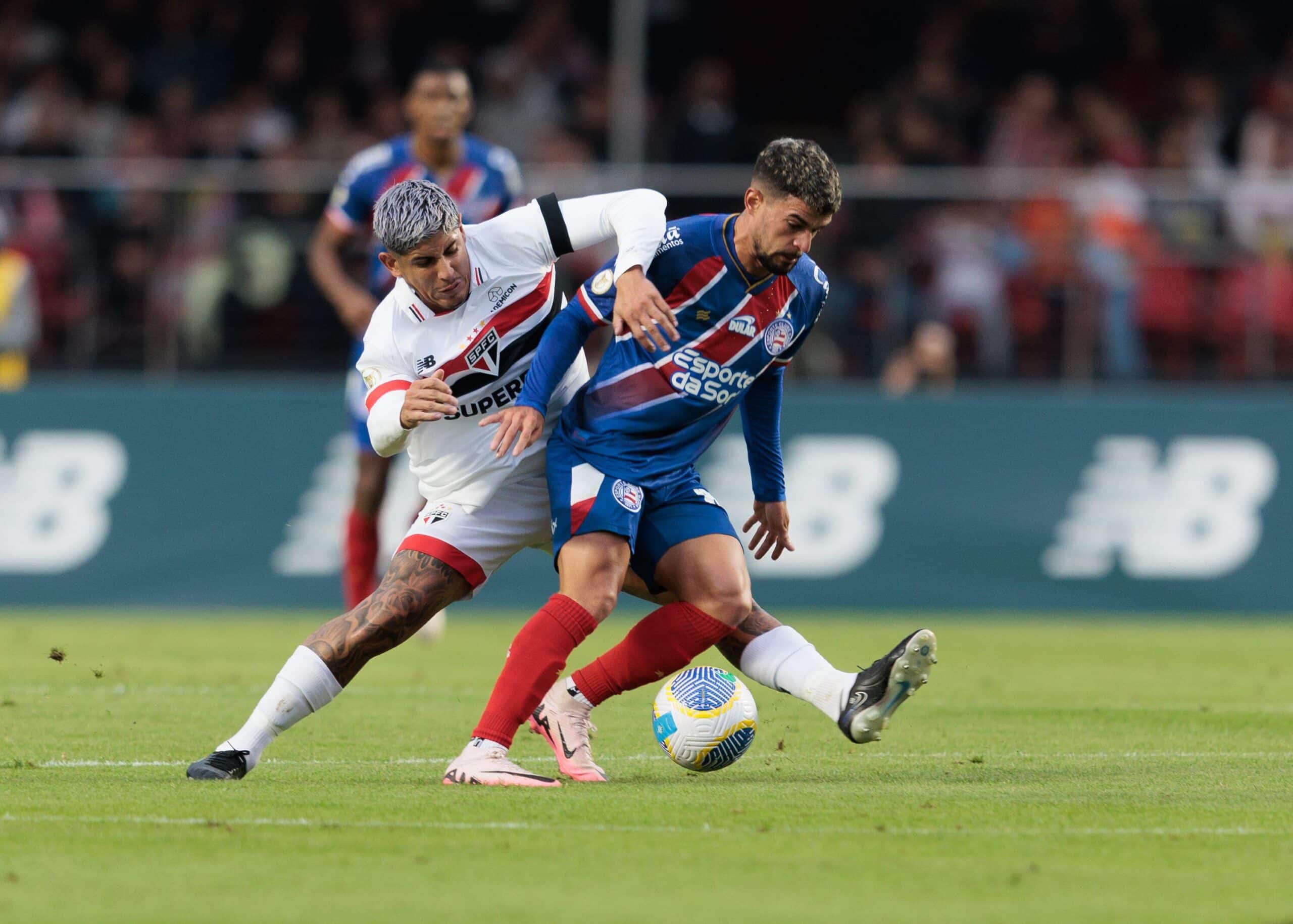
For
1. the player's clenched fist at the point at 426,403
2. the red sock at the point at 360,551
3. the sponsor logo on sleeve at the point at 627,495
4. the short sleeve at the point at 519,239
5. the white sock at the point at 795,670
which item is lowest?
the red sock at the point at 360,551

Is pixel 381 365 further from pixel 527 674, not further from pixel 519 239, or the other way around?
pixel 527 674

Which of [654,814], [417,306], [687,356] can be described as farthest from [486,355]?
[654,814]

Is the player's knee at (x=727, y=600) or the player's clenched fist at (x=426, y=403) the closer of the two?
the player's clenched fist at (x=426, y=403)

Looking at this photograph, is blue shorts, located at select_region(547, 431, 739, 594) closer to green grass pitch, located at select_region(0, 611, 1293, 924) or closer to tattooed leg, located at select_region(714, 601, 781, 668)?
tattooed leg, located at select_region(714, 601, 781, 668)

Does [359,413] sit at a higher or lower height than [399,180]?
lower

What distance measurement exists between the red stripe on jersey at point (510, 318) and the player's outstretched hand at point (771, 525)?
1.00m

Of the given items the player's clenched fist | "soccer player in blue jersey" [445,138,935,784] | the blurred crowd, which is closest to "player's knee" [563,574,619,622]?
"soccer player in blue jersey" [445,138,935,784]

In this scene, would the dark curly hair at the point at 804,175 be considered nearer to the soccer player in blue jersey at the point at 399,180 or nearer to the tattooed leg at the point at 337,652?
the tattooed leg at the point at 337,652

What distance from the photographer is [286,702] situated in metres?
5.54

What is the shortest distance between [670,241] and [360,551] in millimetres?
4140

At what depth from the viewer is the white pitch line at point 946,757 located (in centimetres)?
595

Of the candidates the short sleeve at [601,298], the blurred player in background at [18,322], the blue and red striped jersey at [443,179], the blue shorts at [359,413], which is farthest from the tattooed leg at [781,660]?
the blurred player in background at [18,322]

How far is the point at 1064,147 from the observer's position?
1606 cm

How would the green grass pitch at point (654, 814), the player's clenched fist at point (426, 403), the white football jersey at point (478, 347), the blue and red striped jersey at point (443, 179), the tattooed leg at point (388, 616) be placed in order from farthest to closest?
the blue and red striped jersey at point (443, 179) < the white football jersey at point (478, 347) < the tattooed leg at point (388, 616) < the player's clenched fist at point (426, 403) < the green grass pitch at point (654, 814)
